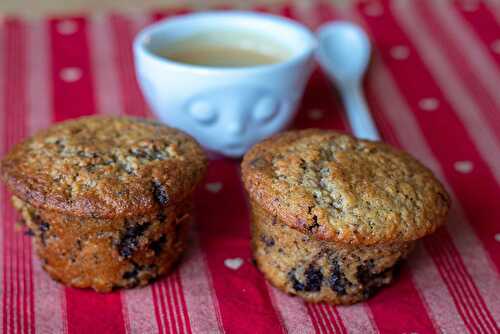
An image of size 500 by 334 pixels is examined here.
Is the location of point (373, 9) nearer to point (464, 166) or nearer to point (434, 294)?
point (464, 166)

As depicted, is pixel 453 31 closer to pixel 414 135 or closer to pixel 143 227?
pixel 414 135

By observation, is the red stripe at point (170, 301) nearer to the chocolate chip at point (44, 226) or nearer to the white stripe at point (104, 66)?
the chocolate chip at point (44, 226)

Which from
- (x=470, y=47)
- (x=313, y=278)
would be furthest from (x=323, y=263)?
(x=470, y=47)

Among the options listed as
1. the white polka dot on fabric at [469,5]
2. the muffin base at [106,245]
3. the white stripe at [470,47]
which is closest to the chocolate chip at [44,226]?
the muffin base at [106,245]

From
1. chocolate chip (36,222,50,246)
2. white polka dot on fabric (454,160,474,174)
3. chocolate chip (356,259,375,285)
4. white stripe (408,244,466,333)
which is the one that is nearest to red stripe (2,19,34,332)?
chocolate chip (36,222,50,246)

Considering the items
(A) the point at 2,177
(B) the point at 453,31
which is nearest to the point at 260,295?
(A) the point at 2,177

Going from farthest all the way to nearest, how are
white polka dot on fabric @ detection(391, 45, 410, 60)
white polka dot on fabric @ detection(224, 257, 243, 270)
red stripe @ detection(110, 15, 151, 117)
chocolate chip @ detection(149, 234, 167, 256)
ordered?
white polka dot on fabric @ detection(391, 45, 410, 60), red stripe @ detection(110, 15, 151, 117), white polka dot on fabric @ detection(224, 257, 243, 270), chocolate chip @ detection(149, 234, 167, 256)

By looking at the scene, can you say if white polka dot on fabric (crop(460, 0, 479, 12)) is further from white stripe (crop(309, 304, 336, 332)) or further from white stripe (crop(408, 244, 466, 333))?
white stripe (crop(309, 304, 336, 332))
